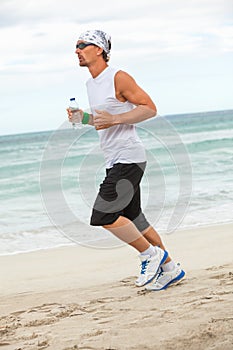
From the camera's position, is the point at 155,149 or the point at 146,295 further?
the point at 155,149

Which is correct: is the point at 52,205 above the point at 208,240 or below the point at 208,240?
below

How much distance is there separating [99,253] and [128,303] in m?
3.13

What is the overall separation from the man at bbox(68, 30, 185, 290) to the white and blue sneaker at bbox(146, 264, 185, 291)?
301 millimetres

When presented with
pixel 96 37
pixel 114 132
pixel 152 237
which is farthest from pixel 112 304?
pixel 96 37

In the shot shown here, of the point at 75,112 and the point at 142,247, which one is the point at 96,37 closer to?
the point at 75,112

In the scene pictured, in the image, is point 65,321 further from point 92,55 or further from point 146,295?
point 92,55

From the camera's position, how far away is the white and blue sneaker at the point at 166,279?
4805mm

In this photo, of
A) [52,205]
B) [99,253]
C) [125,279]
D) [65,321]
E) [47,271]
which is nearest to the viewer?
[65,321]

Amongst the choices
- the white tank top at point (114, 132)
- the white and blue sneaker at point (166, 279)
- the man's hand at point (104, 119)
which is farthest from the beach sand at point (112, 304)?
the man's hand at point (104, 119)

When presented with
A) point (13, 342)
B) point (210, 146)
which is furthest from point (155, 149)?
point (13, 342)

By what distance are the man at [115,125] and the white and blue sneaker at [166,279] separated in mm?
301

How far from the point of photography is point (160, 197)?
1266 cm

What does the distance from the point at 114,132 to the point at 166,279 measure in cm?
118

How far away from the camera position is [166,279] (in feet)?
15.9
